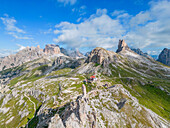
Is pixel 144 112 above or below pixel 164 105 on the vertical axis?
above

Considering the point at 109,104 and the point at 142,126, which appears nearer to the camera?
the point at 142,126

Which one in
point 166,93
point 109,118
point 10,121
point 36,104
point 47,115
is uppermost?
point 109,118

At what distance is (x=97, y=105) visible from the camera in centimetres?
6253

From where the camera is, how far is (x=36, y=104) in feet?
390

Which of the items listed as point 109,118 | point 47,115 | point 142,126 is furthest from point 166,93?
point 47,115

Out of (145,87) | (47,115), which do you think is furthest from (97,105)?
(145,87)

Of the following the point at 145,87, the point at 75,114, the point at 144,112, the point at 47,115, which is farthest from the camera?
the point at 145,87

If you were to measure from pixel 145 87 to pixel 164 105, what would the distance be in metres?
41.7

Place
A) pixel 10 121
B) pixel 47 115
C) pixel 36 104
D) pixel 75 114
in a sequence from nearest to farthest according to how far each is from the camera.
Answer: pixel 75 114 < pixel 47 115 < pixel 10 121 < pixel 36 104

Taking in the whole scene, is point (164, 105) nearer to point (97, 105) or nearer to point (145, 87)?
point (145, 87)

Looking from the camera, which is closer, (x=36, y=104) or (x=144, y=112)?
(x=144, y=112)

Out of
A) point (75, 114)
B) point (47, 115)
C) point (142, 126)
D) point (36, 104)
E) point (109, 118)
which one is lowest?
point (36, 104)

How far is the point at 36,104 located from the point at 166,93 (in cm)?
20901

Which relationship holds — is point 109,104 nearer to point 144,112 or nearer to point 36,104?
point 144,112
